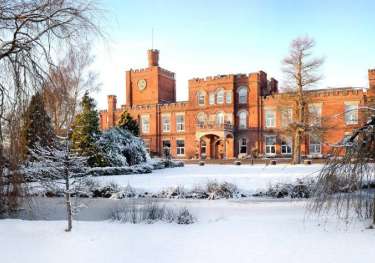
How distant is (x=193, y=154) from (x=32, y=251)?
3212cm

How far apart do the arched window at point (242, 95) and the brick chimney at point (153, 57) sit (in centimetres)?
1179

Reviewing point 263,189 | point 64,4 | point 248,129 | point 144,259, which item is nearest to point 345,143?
point 144,259

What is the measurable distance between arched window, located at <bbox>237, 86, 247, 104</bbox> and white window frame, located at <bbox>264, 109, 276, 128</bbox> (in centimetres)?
230

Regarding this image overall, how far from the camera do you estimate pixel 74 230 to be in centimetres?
852

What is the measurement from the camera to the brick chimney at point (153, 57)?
146 ft

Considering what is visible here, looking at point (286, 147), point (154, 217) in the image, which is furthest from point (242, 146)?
point (154, 217)

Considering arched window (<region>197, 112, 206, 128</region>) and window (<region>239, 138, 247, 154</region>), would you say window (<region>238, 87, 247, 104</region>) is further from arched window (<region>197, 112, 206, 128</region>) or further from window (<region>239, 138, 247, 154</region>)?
arched window (<region>197, 112, 206, 128</region>)

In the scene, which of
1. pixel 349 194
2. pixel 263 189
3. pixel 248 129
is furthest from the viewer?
pixel 248 129

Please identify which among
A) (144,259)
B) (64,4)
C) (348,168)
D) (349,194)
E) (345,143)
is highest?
(64,4)

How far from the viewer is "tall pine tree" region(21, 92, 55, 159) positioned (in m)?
8.39

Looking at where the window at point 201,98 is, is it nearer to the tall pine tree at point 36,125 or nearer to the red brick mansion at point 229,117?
the red brick mansion at point 229,117

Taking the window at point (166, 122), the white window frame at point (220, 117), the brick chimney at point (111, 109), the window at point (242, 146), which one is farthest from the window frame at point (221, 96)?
the brick chimney at point (111, 109)

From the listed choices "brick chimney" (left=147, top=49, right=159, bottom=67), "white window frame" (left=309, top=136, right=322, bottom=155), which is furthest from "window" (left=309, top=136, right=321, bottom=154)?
"brick chimney" (left=147, top=49, right=159, bottom=67)

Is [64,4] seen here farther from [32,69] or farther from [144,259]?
[144,259]
